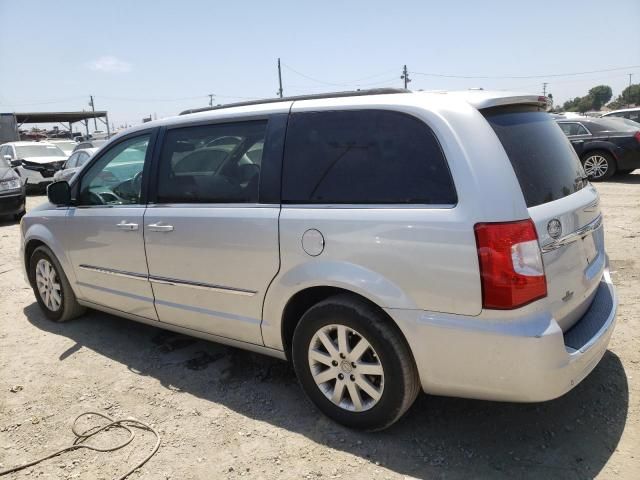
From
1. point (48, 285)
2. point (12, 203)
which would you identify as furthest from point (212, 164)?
point (12, 203)

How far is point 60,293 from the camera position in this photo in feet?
15.3

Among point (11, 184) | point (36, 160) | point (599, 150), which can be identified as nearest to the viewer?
point (11, 184)

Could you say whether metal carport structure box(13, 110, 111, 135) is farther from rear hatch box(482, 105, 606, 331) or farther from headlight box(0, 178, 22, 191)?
rear hatch box(482, 105, 606, 331)

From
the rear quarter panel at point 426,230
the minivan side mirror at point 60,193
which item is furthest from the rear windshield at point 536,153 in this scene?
the minivan side mirror at point 60,193

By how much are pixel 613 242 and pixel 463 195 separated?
16.5 feet

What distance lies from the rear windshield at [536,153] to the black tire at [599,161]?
10.1m

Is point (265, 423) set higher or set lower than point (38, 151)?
lower

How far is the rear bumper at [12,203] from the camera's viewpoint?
10680 mm

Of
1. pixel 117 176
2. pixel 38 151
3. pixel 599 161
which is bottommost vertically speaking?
pixel 599 161

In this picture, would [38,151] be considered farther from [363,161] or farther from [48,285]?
[363,161]

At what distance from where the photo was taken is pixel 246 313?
314 cm

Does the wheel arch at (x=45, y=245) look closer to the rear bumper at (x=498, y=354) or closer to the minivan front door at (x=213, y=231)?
the minivan front door at (x=213, y=231)

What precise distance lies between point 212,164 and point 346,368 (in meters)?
1.58

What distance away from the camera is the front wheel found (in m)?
11.8
